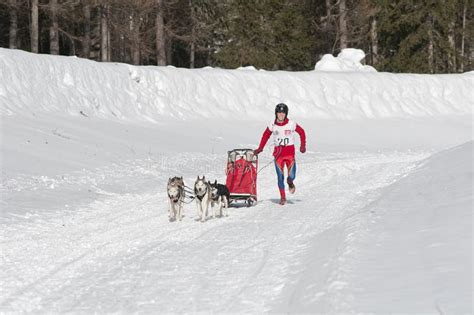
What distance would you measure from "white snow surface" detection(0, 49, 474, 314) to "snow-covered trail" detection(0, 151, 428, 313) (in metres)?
0.03

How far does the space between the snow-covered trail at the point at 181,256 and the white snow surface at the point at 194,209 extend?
1.2 inches

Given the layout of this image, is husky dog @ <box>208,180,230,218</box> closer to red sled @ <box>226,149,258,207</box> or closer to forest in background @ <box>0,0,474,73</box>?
red sled @ <box>226,149,258,207</box>

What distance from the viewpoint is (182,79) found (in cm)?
3200

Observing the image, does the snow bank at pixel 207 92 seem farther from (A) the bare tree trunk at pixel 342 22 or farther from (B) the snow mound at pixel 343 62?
(A) the bare tree trunk at pixel 342 22

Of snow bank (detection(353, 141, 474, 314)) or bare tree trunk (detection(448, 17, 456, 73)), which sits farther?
bare tree trunk (detection(448, 17, 456, 73))

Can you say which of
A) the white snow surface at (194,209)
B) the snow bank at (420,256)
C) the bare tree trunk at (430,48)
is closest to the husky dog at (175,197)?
Result: the white snow surface at (194,209)

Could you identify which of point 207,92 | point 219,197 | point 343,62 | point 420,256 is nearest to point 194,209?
point 219,197

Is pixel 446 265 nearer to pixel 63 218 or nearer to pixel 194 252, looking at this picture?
pixel 194 252

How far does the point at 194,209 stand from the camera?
43.5 feet

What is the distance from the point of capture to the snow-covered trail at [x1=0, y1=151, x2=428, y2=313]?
Result: 248 inches

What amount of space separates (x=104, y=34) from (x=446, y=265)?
3492 cm

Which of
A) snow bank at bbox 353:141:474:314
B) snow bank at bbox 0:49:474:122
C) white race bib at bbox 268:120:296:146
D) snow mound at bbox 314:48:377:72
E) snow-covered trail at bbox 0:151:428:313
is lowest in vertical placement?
snow-covered trail at bbox 0:151:428:313

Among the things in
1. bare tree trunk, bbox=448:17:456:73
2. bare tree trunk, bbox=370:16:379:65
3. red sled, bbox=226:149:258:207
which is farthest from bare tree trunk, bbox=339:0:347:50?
red sled, bbox=226:149:258:207

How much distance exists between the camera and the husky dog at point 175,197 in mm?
11312
